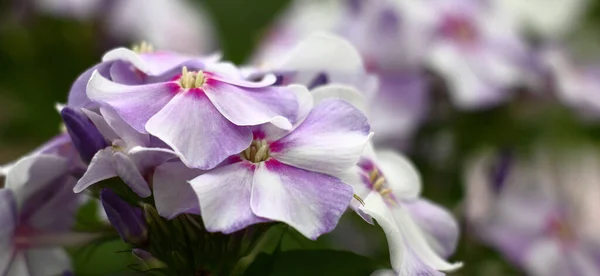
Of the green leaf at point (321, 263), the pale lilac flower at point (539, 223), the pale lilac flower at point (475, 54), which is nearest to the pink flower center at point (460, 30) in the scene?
the pale lilac flower at point (475, 54)

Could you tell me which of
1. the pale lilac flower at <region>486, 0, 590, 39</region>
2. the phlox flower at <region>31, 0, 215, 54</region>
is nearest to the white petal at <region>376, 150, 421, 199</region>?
the pale lilac flower at <region>486, 0, 590, 39</region>

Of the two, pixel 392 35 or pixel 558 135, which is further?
pixel 558 135

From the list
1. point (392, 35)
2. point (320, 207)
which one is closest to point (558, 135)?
point (392, 35)

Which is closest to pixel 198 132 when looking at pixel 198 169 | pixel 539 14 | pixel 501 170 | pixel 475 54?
pixel 198 169

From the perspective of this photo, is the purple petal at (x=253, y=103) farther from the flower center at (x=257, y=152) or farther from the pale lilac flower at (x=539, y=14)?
the pale lilac flower at (x=539, y=14)

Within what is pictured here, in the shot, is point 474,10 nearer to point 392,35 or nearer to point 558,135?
point 392,35
